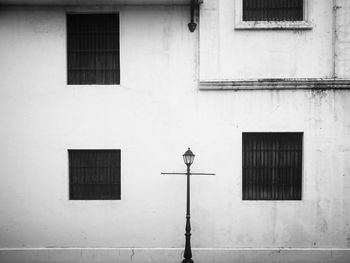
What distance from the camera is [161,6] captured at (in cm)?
826

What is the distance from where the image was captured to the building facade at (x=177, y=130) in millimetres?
8133

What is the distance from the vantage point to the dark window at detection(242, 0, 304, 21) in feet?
27.1

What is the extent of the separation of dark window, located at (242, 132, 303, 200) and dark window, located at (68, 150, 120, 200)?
3566mm

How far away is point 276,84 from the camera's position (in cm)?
804

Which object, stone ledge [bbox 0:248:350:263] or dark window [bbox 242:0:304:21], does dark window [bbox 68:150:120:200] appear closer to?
stone ledge [bbox 0:248:350:263]

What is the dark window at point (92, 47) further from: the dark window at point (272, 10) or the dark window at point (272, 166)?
the dark window at point (272, 166)

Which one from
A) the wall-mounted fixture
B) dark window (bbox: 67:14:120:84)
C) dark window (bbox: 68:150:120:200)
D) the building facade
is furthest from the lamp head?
the wall-mounted fixture

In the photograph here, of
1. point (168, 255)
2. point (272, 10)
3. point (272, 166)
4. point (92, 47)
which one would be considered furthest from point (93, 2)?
point (168, 255)

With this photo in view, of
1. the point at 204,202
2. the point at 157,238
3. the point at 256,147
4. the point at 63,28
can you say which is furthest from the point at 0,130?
the point at 256,147

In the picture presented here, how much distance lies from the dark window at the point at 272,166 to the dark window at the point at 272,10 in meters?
3.14

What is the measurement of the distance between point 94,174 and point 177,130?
2.61 m

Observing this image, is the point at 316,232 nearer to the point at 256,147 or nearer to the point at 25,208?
the point at 256,147

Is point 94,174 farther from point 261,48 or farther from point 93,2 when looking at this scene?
point 261,48

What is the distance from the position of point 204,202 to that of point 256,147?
2.05m
